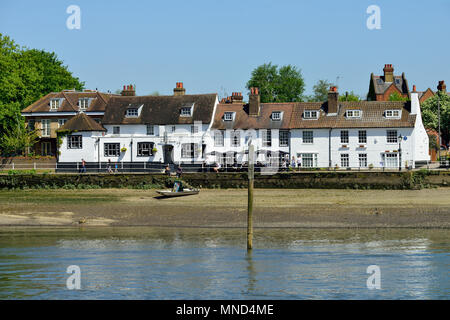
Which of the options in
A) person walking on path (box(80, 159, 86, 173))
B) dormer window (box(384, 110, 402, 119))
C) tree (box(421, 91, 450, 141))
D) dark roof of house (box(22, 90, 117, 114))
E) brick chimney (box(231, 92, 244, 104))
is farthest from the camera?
tree (box(421, 91, 450, 141))

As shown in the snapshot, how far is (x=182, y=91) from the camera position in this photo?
2960 inches

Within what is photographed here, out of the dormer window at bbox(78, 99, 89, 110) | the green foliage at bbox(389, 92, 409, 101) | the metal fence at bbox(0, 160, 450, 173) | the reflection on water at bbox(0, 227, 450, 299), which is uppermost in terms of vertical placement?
the green foliage at bbox(389, 92, 409, 101)

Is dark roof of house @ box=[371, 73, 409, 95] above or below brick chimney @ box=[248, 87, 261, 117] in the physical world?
above

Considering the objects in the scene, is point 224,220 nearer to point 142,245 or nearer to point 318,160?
point 142,245

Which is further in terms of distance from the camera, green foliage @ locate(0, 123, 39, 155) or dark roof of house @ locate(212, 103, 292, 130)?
green foliage @ locate(0, 123, 39, 155)

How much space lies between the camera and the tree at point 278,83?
110m

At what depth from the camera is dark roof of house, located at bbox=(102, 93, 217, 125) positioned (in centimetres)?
7031

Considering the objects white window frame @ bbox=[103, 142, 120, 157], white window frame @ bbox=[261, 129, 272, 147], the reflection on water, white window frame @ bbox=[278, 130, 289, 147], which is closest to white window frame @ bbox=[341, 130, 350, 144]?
white window frame @ bbox=[278, 130, 289, 147]

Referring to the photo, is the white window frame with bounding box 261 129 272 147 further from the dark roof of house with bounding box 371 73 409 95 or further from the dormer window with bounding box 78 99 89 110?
the dark roof of house with bounding box 371 73 409 95

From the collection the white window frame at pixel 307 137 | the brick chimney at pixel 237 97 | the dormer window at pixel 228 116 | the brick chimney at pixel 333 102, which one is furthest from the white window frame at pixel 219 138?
the brick chimney at pixel 333 102

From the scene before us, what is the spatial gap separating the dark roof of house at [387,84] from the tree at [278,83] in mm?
12452

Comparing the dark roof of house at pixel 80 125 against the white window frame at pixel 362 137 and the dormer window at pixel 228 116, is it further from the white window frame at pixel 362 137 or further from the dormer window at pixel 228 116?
the white window frame at pixel 362 137

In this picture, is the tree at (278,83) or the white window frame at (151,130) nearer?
the white window frame at (151,130)

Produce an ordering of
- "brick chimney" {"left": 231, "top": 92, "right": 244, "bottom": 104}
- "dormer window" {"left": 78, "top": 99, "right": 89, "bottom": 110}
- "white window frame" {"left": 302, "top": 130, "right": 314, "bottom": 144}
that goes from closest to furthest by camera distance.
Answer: "white window frame" {"left": 302, "top": 130, "right": 314, "bottom": 144} < "brick chimney" {"left": 231, "top": 92, "right": 244, "bottom": 104} < "dormer window" {"left": 78, "top": 99, "right": 89, "bottom": 110}
